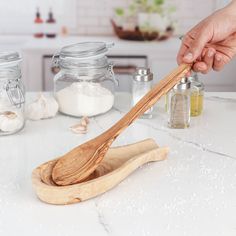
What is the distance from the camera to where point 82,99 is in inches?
69.8

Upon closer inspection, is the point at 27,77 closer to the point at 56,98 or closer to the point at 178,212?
the point at 56,98

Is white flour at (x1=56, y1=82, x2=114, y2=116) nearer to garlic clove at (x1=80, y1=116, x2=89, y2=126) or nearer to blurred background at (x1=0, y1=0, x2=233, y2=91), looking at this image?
garlic clove at (x1=80, y1=116, x2=89, y2=126)

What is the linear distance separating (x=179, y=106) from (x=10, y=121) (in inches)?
18.8

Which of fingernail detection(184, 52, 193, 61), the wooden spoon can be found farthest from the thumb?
the wooden spoon

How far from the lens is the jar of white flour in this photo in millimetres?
1762

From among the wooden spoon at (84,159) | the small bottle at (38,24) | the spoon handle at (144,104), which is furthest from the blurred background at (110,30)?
the wooden spoon at (84,159)

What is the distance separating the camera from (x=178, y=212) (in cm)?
116

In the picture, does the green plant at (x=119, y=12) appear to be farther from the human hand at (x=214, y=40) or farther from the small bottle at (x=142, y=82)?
the small bottle at (x=142, y=82)

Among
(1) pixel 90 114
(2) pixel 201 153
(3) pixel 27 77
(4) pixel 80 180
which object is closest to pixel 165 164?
(2) pixel 201 153

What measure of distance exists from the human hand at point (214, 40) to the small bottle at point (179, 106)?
0.09m

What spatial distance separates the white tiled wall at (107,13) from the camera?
4043mm

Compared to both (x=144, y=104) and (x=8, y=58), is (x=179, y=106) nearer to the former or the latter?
(x=144, y=104)

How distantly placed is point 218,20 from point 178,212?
0.89 metres

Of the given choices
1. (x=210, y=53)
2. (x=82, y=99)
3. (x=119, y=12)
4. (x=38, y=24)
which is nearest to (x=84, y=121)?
(x=82, y=99)
